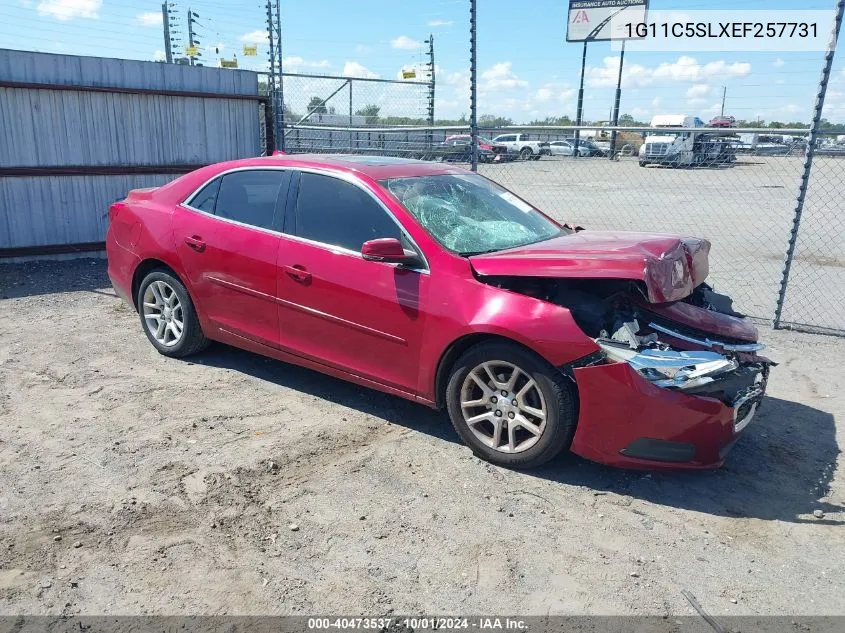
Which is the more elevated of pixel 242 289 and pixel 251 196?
pixel 251 196

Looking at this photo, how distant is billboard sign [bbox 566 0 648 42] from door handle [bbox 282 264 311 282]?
34.7 m

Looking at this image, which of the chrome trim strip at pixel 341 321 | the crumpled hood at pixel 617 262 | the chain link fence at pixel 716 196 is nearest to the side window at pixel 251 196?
the chrome trim strip at pixel 341 321

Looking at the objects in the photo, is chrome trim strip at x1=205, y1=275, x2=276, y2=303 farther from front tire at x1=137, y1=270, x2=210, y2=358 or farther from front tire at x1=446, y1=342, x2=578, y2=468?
front tire at x1=446, y1=342, x2=578, y2=468

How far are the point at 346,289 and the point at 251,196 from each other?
120 cm

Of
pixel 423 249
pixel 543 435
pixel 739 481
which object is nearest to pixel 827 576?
pixel 739 481

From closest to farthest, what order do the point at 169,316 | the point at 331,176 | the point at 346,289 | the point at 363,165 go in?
the point at 346,289, the point at 331,176, the point at 363,165, the point at 169,316

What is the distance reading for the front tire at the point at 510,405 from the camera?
3678 mm

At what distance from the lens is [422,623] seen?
2732 millimetres

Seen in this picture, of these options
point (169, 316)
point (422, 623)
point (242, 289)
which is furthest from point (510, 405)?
point (169, 316)

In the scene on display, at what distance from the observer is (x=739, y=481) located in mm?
3885

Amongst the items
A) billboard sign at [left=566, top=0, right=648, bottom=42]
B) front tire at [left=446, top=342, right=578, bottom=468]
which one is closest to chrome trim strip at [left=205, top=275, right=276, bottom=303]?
front tire at [left=446, top=342, right=578, bottom=468]

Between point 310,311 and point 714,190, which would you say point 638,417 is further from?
point 714,190

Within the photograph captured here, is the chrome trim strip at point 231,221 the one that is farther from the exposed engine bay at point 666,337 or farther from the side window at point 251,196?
the exposed engine bay at point 666,337

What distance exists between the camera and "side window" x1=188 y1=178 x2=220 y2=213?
516cm
